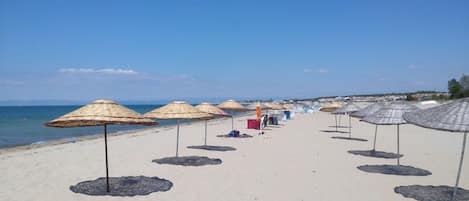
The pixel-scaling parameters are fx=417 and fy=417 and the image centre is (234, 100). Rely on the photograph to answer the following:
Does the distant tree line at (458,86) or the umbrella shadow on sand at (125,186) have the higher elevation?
the distant tree line at (458,86)

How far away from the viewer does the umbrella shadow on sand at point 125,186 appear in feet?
22.0

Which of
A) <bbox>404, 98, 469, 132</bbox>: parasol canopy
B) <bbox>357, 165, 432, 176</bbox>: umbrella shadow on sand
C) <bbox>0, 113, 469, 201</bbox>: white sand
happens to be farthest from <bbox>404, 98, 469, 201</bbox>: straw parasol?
<bbox>357, 165, 432, 176</bbox>: umbrella shadow on sand

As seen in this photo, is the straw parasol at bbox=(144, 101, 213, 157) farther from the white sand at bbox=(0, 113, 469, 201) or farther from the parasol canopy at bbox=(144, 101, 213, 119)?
the white sand at bbox=(0, 113, 469, 201)

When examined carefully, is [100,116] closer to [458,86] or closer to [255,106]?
[255,106]

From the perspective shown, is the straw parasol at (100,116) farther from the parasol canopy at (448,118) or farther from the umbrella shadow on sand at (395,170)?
the umbrella shadow on sand at (395,170)

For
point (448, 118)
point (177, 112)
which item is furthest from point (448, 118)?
point (177, 112)

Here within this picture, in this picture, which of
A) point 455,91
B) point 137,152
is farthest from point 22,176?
point 455,91

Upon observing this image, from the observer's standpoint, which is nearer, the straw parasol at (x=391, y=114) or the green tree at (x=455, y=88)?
the straw parasol at (x=391, y=114)

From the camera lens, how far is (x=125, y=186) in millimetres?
7172

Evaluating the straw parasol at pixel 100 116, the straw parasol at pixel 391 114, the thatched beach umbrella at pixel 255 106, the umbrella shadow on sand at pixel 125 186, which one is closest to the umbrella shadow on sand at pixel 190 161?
the umbrella shadow on sand at pixel 125 186

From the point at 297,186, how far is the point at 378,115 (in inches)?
127

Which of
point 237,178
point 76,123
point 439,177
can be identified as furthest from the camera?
point 439,177

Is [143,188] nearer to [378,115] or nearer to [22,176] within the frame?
[22,176]

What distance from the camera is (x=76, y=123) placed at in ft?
20.6
